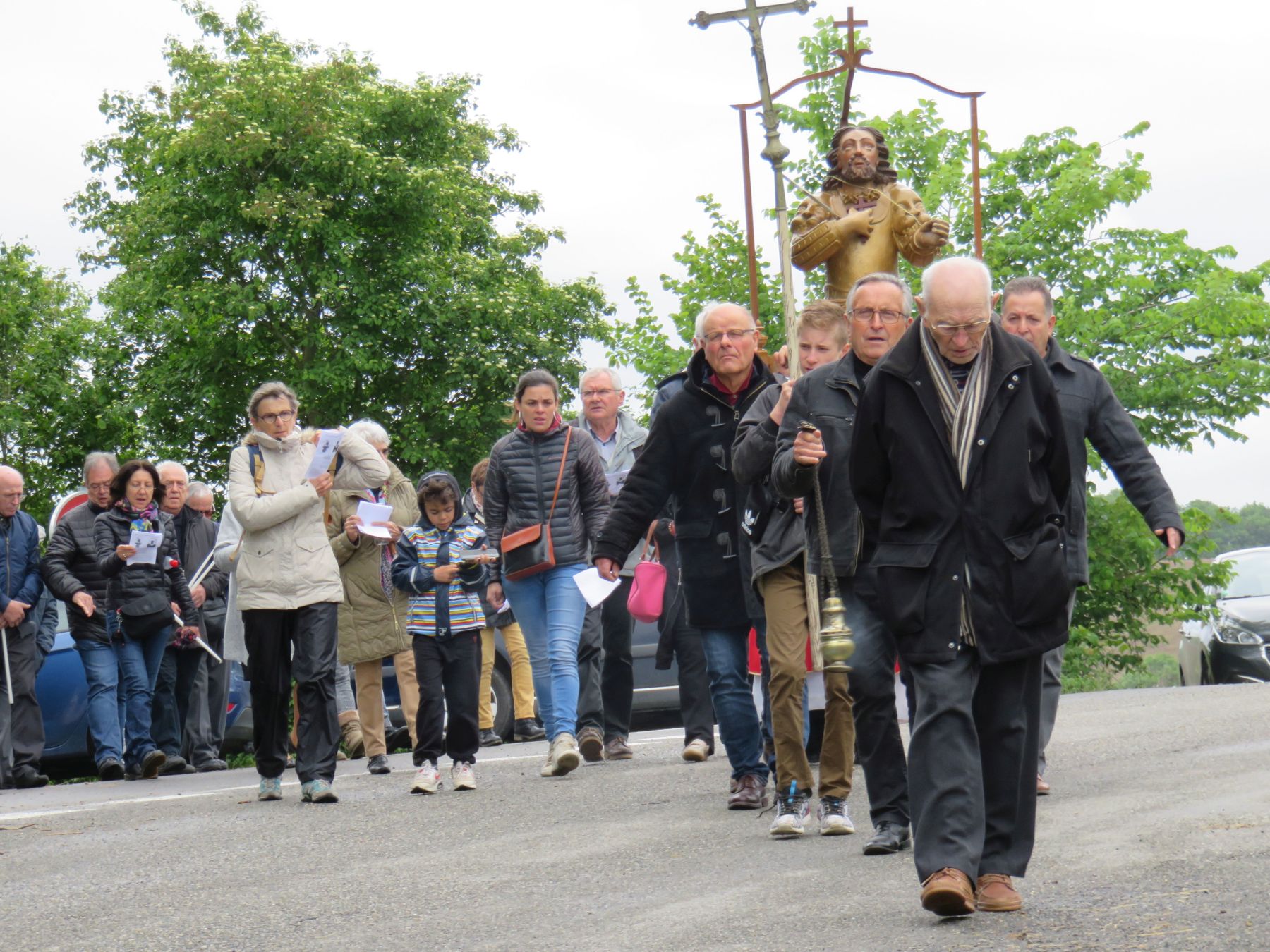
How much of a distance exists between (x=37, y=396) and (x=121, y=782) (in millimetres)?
30982

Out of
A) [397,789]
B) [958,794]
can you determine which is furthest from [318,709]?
[958,794]

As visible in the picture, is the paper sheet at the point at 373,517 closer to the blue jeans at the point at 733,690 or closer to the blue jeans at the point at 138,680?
the blue jeans at the point at 138,680

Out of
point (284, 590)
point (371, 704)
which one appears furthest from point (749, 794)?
point (371, 704)

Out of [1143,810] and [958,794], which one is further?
[1143,810]

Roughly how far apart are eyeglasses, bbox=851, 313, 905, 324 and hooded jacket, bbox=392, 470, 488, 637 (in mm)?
3361

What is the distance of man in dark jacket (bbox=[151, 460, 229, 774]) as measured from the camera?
12.5m

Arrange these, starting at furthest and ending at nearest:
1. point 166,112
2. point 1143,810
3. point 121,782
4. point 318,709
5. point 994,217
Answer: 1. point 166,112
2. point 994,217
3. point 121,782
4. point 318,709
5. point 1143,810

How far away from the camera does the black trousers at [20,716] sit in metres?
11.8

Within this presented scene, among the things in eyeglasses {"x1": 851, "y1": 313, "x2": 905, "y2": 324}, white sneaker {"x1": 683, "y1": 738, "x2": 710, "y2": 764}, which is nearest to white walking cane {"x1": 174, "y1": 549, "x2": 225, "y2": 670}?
white sneaker {"x1": 683, "y1": 738, "x2": 710, "y2": 764}

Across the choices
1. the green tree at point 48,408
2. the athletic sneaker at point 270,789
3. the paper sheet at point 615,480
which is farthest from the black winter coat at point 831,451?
the green tree at point 48,408

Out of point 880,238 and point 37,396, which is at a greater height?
point 37,396

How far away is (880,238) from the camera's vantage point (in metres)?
10.3

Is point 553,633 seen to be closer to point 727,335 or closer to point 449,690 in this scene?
point 449,690

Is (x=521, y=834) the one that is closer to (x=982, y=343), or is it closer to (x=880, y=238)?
(x=982, y=343)
